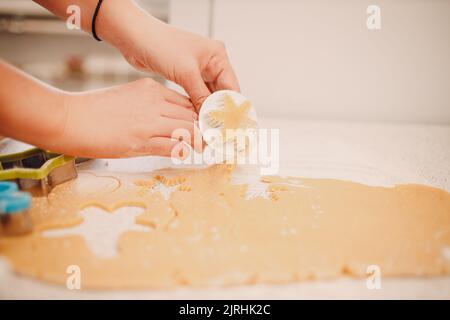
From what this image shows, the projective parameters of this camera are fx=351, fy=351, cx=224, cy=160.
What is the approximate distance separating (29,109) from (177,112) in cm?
26

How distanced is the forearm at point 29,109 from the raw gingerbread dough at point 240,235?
10 cm

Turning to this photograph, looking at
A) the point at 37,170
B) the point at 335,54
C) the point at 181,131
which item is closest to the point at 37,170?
the point at 37,170

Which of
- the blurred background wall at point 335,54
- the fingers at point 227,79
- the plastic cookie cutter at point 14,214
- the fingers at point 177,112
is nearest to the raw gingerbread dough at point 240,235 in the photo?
the plastic cookie cutter at point 14,214

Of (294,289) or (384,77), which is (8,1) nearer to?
(384,77)

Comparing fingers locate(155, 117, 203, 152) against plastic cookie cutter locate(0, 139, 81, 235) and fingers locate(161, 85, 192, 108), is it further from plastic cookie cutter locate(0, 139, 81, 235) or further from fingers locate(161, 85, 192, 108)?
plastic cookie cutter locate(0, 139, 81, 235)

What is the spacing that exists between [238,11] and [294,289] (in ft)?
3.45

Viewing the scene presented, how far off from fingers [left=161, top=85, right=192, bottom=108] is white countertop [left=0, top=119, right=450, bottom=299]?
147mm

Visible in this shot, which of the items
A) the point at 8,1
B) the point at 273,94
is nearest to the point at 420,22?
the point at 273,94

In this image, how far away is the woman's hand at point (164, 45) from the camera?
724 mm

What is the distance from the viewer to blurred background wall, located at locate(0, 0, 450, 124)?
117 cm

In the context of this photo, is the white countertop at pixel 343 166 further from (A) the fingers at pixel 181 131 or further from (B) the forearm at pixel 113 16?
(B) the forearm at pixel 113 16

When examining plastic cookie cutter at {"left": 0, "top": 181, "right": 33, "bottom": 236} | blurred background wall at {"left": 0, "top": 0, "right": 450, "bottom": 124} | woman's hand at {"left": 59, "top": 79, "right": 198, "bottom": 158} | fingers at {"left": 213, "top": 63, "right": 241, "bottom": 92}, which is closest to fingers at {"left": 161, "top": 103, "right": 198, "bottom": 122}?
woman's hand at {"left": 59, "top": 79, "right": 198, "bottom": 158}

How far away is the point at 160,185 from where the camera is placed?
2.16ft
